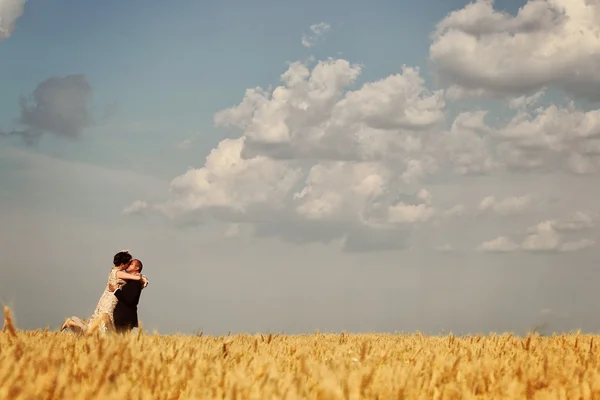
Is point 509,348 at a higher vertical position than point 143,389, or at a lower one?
higher

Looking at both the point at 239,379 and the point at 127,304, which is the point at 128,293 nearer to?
the point at 127,304

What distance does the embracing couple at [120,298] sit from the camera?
47.8 ft

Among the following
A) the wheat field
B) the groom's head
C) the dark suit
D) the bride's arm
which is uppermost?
the groom's head

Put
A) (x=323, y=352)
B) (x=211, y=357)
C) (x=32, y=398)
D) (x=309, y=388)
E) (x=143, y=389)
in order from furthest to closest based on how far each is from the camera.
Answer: (x=323, y=352) → (x=211, y=357) → (x=309, y=388) → (x=143, y=389) → (x=32, y=398)

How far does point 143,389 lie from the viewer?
167 inches

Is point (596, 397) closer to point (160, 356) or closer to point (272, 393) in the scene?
point (272, 393)

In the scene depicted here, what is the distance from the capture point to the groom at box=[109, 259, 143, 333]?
47.8ft

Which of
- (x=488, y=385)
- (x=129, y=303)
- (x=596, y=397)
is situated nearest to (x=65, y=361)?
(x=488, y=385)

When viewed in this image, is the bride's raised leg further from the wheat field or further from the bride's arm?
A: the wheat field

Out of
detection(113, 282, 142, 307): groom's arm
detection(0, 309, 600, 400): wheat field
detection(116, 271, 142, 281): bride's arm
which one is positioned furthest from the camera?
detection(113, 282, 142, 307): groom's arm

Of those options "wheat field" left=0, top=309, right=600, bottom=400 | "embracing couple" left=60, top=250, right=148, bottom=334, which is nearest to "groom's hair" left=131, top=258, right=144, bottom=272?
"embracing couple" left=60, top=250, right=148, bottom=334

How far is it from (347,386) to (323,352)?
14.3 feet

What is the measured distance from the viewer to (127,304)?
48.3 ft

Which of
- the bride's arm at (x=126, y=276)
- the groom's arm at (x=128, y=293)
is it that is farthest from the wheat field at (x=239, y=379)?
the groom's arm at (x=128, y=293)
